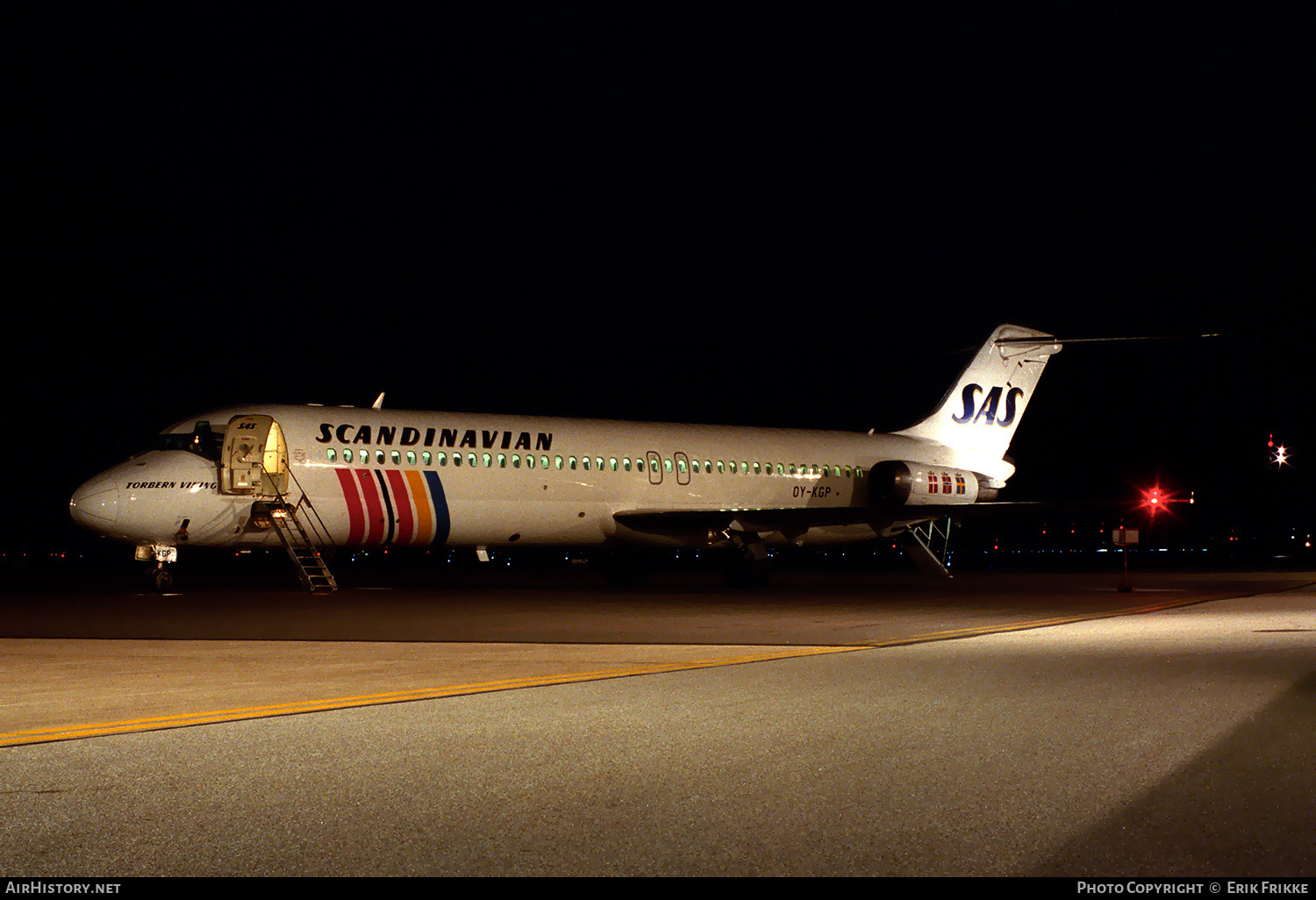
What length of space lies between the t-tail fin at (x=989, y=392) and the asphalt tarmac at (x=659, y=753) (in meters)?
22.8

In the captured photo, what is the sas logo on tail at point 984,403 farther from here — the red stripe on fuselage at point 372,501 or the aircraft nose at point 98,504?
the aircraft nose at point 98,504

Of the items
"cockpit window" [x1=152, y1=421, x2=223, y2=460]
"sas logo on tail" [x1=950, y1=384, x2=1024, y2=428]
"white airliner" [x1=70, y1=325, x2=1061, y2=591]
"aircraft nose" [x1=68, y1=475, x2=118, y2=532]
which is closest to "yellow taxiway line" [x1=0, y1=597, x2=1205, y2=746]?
"white airliner" [x1=70, y1=325, x2=1061, y2=591]

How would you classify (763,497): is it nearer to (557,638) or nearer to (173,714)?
(557,638)

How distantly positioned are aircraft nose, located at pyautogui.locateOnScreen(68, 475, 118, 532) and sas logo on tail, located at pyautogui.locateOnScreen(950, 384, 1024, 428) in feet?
80.0

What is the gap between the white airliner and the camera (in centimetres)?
2467

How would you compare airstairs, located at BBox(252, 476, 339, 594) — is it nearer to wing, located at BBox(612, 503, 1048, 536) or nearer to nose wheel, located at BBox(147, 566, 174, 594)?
nose wheel, located at BBox(147, 566, 174, 594)

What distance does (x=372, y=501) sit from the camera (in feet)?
84.6

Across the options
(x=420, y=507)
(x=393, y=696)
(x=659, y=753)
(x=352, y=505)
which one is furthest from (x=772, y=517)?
(x=659, y=753)

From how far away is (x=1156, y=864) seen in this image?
5270 millimetres

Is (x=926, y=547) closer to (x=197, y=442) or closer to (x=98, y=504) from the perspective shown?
(x=197, y=442)

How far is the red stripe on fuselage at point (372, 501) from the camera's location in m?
25.7

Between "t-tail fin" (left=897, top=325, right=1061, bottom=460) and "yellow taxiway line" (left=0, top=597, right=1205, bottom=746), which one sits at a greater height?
"t-tail fin" (left=897, top=325, right=1061, bottom=460)
